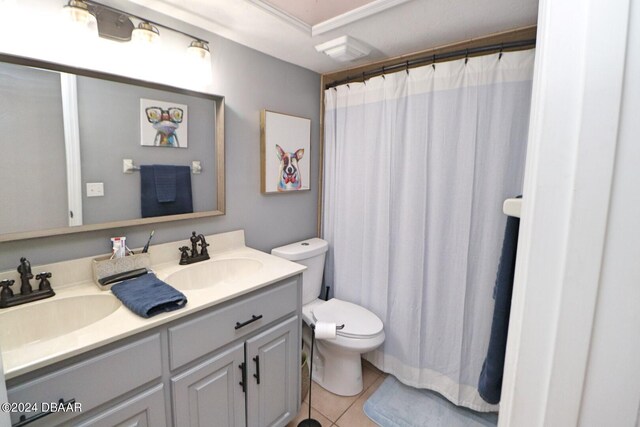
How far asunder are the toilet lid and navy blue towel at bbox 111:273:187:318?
1046 millimetres

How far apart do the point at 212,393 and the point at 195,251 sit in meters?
0.72

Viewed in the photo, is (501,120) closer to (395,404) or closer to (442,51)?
(442,51)

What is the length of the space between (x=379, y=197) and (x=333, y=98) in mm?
879

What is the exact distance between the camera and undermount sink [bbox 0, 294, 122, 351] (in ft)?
3.40

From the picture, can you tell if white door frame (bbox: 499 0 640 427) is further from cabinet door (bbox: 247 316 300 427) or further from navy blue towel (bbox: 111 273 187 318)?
cabinet door (bbox: 247 316 300 427)

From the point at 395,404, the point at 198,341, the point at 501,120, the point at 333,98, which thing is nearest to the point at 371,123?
the point at 333,98

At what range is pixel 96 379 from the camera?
0.91 meters

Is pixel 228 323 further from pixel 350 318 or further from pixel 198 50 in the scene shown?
pixel 198 50

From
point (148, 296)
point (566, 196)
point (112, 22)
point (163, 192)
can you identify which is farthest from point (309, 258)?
point (566, 196)

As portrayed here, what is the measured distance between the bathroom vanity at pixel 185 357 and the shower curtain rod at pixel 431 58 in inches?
58.2

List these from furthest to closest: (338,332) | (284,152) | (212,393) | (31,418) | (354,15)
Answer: (284,152), (338,332), (354,15), (212,393), (31,418)

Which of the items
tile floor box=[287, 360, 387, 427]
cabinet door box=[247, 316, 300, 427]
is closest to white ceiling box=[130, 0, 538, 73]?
cabinet door box=[247, 316, 300, 427]

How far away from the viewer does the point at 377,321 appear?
76.5 inches

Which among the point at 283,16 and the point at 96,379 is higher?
the point at 283,16
